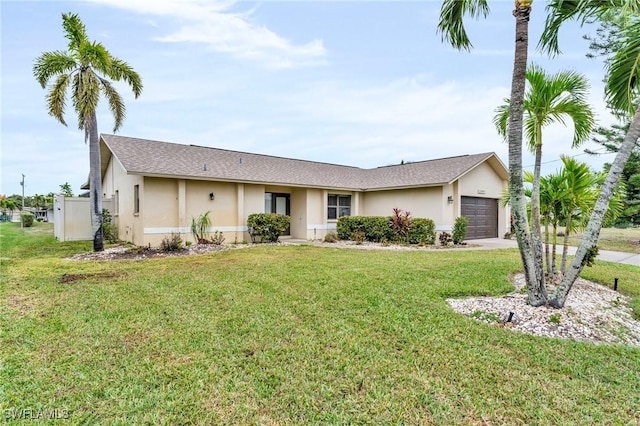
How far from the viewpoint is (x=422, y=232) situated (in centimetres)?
1455

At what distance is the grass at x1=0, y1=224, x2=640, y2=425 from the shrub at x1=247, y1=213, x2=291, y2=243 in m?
7.75

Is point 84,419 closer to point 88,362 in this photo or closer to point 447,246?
point 88,362

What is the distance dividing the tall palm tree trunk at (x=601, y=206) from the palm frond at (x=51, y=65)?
1486 centimetres

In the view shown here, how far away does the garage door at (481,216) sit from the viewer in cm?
1681

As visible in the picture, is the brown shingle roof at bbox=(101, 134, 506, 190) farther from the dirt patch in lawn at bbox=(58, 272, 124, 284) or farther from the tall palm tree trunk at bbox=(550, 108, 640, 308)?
the tall palm tree trunk at bbox=(550, 108, 640, 308)

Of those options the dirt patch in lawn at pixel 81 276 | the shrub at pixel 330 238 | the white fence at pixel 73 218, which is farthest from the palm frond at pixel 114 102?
the shrub at pixel 330 238

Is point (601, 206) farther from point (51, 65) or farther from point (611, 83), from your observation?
point (51, 65)

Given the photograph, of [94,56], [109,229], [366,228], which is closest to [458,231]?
[366,228]

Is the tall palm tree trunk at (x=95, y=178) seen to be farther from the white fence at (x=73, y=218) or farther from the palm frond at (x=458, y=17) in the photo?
the palm frond at (x=458, y=17)

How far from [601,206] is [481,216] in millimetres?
13713

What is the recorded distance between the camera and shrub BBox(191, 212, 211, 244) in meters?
13.2

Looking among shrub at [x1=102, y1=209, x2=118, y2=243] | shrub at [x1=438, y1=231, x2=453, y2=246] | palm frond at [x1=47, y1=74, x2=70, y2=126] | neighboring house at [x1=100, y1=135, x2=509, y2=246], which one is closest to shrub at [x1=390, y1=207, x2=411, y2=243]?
shrub at [x1=438, y1=231, x2=453, y2=246]

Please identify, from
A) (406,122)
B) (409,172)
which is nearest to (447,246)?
(409,172)

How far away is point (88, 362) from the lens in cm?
342
